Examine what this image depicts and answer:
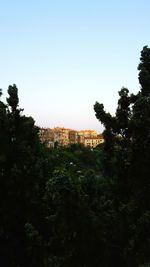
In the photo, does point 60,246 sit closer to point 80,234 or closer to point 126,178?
point 80,234

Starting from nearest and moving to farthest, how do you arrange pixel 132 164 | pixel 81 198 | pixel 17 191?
pixel 81 198, pixel 132 164, pixel 17 191

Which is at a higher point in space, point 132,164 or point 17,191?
point 132,164

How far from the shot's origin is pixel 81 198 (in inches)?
628

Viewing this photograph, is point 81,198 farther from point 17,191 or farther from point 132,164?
point 17,191

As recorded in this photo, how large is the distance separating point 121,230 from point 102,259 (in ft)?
3.95

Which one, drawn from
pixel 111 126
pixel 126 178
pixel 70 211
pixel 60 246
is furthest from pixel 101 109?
pixel 60 246

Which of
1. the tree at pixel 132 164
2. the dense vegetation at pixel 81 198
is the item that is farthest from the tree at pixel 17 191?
the tree at pixel 132 164

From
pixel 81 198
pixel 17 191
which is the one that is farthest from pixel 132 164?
pixel 17 191

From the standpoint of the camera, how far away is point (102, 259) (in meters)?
16.6

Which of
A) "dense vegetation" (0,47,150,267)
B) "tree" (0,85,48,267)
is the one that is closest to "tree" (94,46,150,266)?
"dense vegetation" (0,47,150,267)

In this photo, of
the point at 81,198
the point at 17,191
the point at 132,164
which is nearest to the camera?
the point at 81,198

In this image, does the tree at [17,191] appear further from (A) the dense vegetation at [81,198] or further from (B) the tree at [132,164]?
(B) the tree at [132,164]

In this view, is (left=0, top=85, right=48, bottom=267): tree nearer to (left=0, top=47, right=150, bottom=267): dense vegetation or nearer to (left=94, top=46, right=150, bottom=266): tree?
(left=0, top=47, right=150, bottom=267): dense vegetation

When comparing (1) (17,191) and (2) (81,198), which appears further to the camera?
(1) (17,191)
